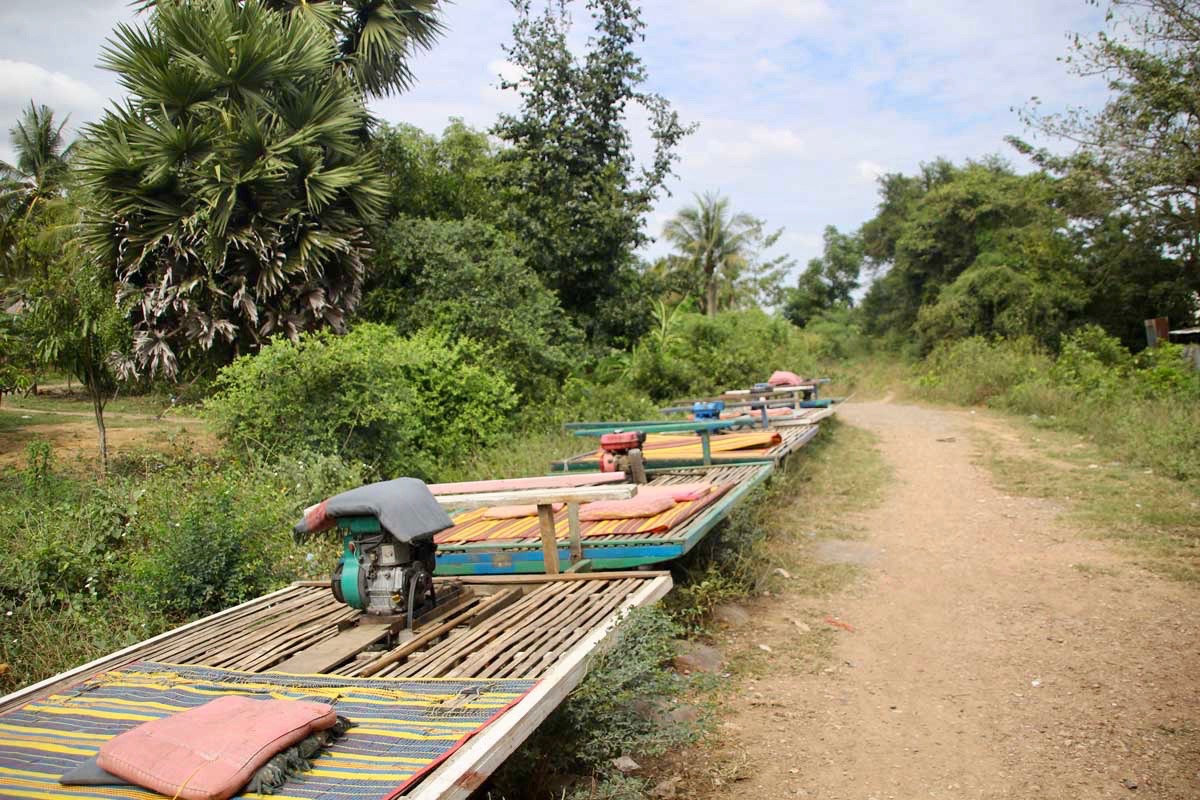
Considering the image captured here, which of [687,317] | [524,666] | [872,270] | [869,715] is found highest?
[872,270]

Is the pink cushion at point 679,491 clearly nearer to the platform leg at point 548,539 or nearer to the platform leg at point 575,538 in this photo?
the platform leg at point 575,538

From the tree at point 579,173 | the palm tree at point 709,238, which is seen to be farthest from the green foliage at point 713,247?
the tree at point 579,173

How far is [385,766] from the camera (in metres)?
A: 2.65

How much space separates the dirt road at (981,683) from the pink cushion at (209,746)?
1917 millimetres

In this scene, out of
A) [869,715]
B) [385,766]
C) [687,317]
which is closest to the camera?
[385,766]

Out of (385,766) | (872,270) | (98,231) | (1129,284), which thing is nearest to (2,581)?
(385,766)

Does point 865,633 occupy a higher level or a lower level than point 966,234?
lower

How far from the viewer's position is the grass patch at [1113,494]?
7039 millimetres

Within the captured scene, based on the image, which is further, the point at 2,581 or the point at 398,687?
the point at 2,581

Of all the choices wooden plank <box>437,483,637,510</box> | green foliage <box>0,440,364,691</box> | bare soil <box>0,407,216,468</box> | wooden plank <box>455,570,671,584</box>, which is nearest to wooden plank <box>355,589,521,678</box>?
wooden plank <box>455,570,671,584</box>

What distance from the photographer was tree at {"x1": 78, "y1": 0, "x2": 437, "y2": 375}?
31.4 feet

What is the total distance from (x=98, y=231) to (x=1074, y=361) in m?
17.1

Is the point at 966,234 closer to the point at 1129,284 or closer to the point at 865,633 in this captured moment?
the point at 1129,284

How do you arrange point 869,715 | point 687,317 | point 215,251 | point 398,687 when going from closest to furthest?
point 398,687 < point 869,715 < point 215,251 < point 687,317
